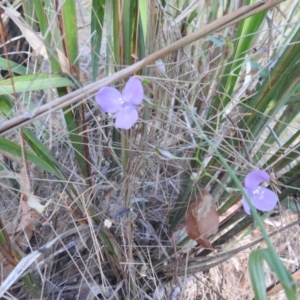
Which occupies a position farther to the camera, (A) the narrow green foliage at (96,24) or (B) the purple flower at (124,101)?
(A) the narrow green foliage at (96,24)

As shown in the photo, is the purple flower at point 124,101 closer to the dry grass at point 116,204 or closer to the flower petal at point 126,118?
the flower petal at point 126,118

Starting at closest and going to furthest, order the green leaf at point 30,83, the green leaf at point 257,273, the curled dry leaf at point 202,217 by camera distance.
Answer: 1. the green leaf at point 257,273
2. the green leaf at point 30,83
3. the curled dry leaf at point 202,217

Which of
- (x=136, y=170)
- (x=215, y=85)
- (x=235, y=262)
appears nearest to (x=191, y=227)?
(x=136, y=170)

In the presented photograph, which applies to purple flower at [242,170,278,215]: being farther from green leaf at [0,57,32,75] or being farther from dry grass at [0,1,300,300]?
green leaf at [0,57,32,75]

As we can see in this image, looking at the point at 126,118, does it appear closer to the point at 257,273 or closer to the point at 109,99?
the point at 109,99

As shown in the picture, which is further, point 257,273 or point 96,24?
point 96,24

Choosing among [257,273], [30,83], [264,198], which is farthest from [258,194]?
[30,83]

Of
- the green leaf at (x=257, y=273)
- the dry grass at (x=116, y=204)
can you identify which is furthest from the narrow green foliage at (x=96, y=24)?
the green leaf at (x=257, y=273)
